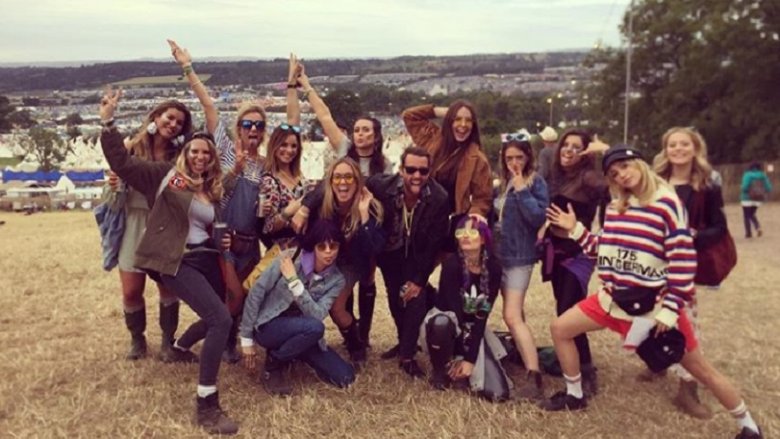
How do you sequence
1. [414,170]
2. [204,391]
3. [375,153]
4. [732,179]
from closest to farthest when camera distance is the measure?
1. [204,391]
2. [414,170]
3. [375,153]
4. [732,179]

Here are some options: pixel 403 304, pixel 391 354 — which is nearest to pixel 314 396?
pixel 403 304

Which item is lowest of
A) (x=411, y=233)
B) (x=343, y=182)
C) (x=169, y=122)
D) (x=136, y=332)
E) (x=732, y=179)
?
(x=732, y=179)

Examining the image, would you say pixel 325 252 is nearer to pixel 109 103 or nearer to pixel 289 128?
pixel 289 128

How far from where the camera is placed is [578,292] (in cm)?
520

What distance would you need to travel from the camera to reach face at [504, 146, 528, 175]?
507cm

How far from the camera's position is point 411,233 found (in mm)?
5199

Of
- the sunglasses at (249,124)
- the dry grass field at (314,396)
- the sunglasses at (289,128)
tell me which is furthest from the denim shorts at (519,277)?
the sunglasses at (249,124)

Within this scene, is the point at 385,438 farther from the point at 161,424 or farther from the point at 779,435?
the point at 779,435

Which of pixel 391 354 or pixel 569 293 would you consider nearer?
pixel 569 293

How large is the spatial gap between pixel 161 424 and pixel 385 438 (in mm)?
1438

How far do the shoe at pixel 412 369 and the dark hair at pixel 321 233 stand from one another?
115cm

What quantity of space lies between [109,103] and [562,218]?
126 inches

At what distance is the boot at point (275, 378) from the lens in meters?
5.04

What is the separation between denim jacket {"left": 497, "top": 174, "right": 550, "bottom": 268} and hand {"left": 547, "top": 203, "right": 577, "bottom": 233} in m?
0.09
